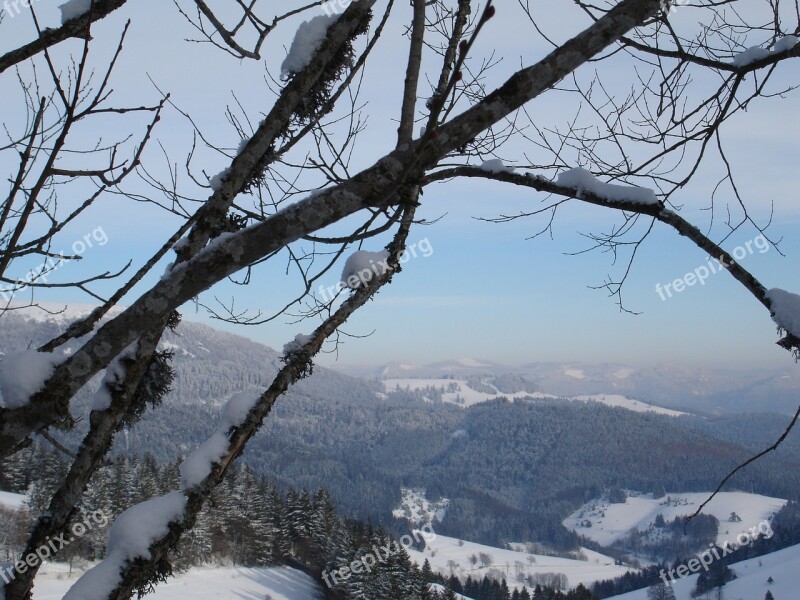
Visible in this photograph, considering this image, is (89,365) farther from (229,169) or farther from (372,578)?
(372,578)

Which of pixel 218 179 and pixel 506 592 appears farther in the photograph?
pixel 506 592

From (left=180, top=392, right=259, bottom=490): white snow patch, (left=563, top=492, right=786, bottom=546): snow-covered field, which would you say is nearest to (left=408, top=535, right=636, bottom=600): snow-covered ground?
(left=563, top=492, right=786, bottom=546): snow-covered field

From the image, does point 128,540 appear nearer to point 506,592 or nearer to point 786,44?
point 786,44

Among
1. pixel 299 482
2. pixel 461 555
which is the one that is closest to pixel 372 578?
pixel 461 555

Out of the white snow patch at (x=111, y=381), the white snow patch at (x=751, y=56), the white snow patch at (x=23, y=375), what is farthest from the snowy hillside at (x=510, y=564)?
the white snow patch at (x=23, y=375)

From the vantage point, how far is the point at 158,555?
2.01 meters

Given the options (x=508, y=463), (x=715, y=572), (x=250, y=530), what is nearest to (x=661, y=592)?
(x=715, y=572)

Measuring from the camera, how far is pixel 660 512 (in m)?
132

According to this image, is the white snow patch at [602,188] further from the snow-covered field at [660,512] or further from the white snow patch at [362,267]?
the snow-covered field at [660,512]

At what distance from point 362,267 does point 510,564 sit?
116m

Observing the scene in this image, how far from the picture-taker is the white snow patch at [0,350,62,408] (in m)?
1.45

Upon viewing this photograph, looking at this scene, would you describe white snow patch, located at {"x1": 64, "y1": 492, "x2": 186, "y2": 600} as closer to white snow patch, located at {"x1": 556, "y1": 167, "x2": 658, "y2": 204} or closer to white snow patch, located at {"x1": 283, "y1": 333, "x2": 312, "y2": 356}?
white snow patch, located at {"x1": 283, "y1": 333, "x2": 312, "y2": 356}

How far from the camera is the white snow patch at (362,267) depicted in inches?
114

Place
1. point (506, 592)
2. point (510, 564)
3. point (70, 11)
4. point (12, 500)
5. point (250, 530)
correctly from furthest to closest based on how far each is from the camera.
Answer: point (510, 564), point (506, 592), point (12, 500), point (250, 530), point (70, 11)
